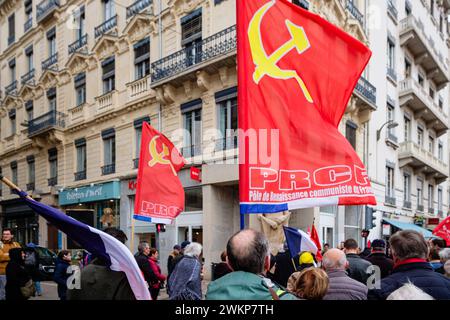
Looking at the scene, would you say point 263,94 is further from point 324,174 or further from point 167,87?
point 167,87

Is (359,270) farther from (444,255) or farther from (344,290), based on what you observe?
(344,290)

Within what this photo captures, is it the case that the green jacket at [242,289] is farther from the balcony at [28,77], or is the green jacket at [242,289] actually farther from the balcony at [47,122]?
the balcony at [28,77]

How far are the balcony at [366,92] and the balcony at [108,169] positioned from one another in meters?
11.2

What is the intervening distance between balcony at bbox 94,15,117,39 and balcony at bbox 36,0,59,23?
15.9ft

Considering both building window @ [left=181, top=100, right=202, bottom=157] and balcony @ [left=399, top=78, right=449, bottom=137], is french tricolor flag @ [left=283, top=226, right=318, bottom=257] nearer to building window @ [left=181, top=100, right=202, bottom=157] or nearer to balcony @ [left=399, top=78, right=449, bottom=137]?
building window @ [left=181, top=100, right=202, bottom=157]

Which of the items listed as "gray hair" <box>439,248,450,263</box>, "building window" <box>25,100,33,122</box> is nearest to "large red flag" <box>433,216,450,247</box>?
"gray hair" <box>439,248,450,263</box>

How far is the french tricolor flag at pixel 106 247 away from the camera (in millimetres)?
3340

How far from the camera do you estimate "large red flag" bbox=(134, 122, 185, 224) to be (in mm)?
8789

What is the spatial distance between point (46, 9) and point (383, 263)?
25.2 metres

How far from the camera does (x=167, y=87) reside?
17.2 m

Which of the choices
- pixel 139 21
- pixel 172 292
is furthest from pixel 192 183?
pixel 172 292

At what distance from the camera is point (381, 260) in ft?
21.0

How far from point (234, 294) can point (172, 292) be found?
3901 mm

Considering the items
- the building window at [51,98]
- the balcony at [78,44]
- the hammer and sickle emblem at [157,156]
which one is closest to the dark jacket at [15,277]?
the hammer and sickle emblem at [157,156]
